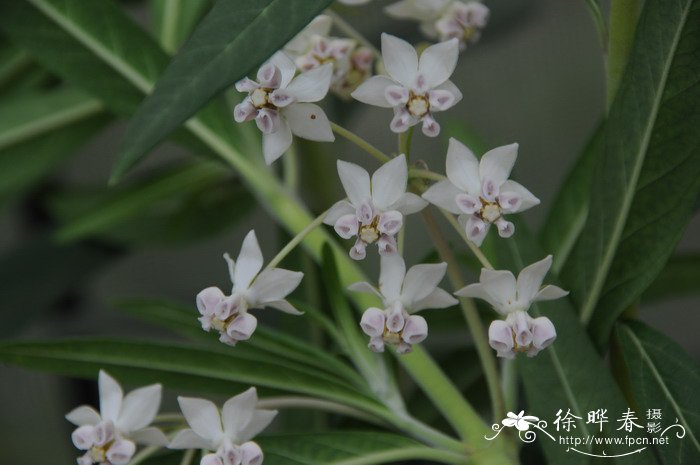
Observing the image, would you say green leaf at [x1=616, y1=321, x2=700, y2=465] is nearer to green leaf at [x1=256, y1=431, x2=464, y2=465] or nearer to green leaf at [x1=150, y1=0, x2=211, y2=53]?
green leaf at [x1=256, y1=431, x2=464, y2=465]

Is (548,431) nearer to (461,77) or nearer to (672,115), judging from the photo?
(672,115)

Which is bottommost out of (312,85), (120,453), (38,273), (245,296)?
(38,273)

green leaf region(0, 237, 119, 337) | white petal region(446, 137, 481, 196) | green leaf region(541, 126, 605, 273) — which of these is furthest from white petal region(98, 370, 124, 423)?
green leaf region(0, 237, 119, 337)

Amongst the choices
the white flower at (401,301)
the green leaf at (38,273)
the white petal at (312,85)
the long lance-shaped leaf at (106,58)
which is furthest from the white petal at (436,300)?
the green leaf at (38,273)

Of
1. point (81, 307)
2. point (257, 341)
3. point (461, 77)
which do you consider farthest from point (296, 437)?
point (81, 307)

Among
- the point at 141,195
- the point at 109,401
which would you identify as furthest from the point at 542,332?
the point at 141,195

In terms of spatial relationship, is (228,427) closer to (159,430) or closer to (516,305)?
(159,430)
